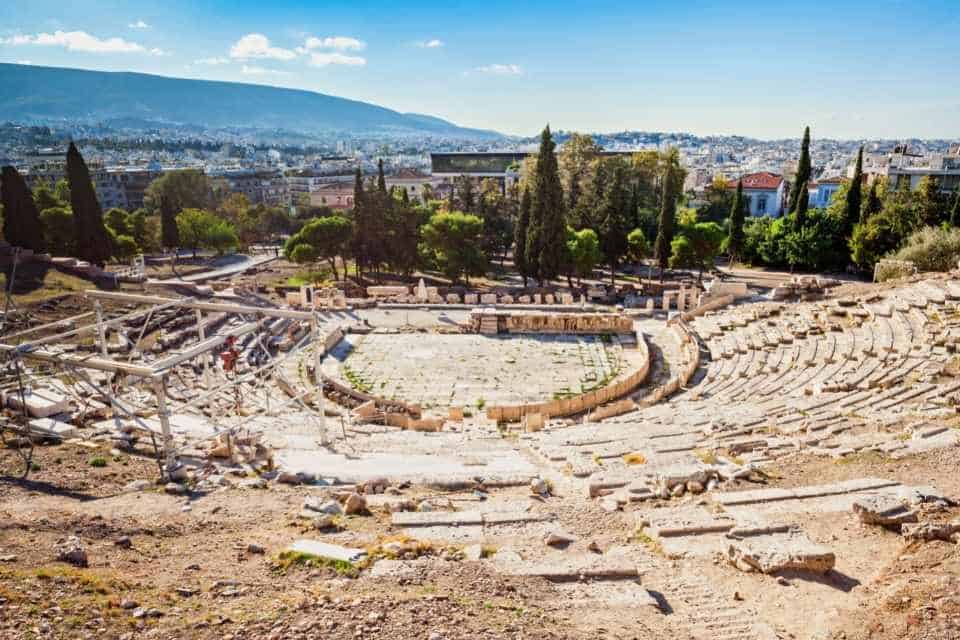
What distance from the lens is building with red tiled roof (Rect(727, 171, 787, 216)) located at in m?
78.2

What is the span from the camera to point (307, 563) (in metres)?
7.80

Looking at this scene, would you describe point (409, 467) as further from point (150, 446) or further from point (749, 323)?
point (749, 323)

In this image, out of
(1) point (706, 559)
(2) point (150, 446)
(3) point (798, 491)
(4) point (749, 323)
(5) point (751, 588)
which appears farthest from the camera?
(4) point (749, 323)

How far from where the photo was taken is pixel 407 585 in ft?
23.8

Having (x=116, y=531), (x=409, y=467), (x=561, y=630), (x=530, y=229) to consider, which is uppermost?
(x=530, y=229)

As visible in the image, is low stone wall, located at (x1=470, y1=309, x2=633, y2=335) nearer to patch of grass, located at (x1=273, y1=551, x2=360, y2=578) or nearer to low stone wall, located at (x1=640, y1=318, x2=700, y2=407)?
low stone wall, located at (x1=640, y1=318, x2=700, y2=407)

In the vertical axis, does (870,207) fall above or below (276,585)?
above

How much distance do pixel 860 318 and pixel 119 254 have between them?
44.2 m

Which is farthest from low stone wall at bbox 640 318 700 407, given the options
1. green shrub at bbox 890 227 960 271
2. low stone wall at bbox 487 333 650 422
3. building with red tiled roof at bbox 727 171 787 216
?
building with red tiled roof at bbox 727 171 787 216

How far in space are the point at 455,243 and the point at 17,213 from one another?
24.5 meters

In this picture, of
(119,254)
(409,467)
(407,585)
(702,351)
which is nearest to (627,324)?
(702,351)

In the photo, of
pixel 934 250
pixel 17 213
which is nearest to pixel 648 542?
pixel 934 250

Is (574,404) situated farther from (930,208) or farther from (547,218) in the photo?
(930,208)

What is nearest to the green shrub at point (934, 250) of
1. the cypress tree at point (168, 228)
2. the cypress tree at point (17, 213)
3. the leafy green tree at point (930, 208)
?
the leafy green tree at point (930, 208)
